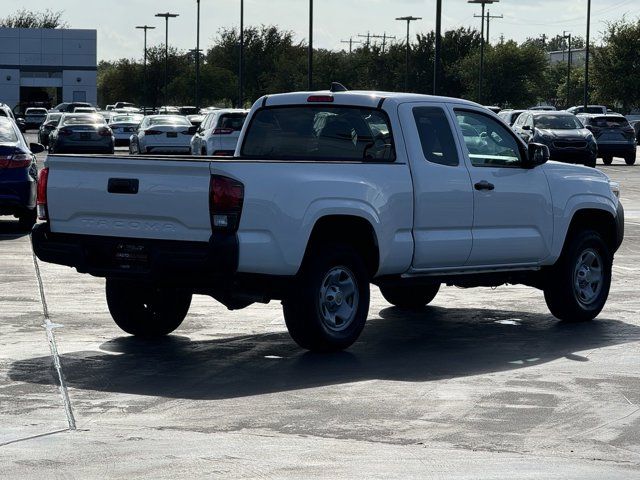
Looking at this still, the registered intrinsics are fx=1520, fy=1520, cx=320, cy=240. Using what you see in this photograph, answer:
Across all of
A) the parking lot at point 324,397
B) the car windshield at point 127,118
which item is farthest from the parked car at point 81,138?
the parking lot at point 324,397

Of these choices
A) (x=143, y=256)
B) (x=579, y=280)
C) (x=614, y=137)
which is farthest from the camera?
(x=614, y=137)

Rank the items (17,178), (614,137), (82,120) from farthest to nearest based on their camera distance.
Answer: (82,120)
(614,137)
(17,178)

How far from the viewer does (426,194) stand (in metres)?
11.8

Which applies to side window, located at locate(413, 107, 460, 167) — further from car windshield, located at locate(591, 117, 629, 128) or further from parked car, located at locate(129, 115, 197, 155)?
car windshield, located at locate(591, 117, 629, 128)

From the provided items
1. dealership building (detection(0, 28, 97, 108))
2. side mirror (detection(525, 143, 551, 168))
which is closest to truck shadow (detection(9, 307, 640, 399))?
side mirror (detection(525, 143, 551, 168))

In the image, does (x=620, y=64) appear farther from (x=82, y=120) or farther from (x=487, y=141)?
(x=487, y=141)

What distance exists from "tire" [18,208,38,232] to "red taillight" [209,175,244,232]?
1180 centimetres

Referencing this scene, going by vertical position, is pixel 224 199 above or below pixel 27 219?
above

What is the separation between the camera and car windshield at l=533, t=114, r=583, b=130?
150ft

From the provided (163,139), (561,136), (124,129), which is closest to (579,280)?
(561,136)

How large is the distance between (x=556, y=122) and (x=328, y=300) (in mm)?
35745

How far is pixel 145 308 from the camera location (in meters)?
12.1

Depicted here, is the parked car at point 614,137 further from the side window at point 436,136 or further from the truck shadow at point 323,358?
the side window at point 436,136

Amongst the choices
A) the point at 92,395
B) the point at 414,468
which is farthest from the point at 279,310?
the point at 414,468
